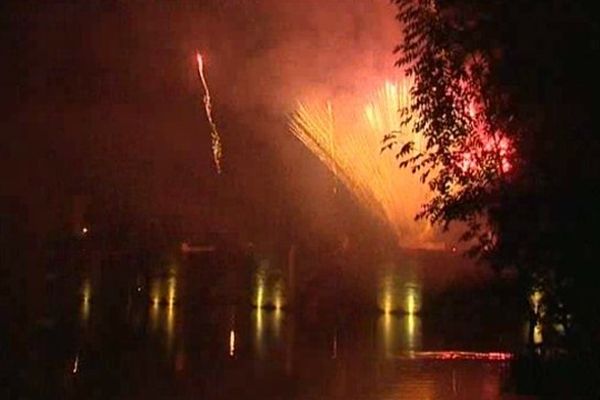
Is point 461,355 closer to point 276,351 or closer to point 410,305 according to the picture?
point 276,351

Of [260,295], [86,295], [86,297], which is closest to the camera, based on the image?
[260,295]

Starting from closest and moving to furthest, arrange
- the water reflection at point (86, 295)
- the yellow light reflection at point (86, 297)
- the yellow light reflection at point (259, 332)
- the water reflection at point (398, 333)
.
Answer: the yellow light reflection at point (259, 332)
the water reflection at point (398, 333)
the yellow light reflection at point (86, 297)
the water reflection at point (86, 295)

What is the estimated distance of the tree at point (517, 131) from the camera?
27.6 ft

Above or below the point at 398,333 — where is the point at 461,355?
below

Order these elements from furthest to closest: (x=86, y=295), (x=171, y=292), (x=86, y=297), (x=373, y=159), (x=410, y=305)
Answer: (x=86, y=295)
(x=86, y=297)
(x=171, y=292)
(x=410, y=305)
(x=373, y=159)

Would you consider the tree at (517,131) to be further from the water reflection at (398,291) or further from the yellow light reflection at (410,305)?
the yellow light reflection at (410,305)

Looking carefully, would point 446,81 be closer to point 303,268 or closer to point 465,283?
point 465,283

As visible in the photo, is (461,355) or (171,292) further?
(171,292)

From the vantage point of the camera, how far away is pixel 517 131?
8.93 metres

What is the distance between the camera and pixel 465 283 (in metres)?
26.7

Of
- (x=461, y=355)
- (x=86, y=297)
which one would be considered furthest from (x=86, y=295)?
(x=461, y=355)

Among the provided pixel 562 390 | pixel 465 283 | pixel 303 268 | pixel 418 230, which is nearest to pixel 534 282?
pixel 562 390

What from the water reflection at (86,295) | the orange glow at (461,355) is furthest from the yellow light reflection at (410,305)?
the orange glow at (461,355)

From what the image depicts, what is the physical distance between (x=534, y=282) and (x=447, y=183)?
116cm
